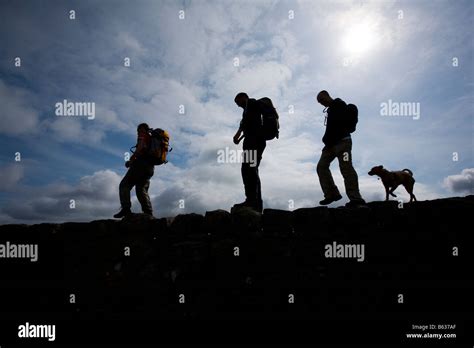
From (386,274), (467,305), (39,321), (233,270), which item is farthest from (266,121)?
(39,321)

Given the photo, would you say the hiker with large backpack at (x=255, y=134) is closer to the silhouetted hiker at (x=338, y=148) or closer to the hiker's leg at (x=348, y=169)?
the silhouetted hiker at (x=338, y=148)

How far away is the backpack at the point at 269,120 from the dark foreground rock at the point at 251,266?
1.67m

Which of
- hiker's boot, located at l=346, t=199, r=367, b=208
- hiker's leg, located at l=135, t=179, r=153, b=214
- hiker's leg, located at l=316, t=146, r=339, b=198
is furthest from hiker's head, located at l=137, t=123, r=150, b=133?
hiker's boot, located at l=346, t=199, r=367, b=208

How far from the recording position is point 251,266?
14.2 feet

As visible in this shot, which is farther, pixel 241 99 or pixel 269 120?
pixel 241 99

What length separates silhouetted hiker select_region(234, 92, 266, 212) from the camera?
526 centimetres

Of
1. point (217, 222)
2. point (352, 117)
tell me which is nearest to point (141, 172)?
point (217, 222)

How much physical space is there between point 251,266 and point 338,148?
8.74 ft

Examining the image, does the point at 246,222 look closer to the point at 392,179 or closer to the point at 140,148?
the point at 140,148

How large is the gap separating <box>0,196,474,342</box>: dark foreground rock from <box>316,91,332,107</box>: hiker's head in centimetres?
230

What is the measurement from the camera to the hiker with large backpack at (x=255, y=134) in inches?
208

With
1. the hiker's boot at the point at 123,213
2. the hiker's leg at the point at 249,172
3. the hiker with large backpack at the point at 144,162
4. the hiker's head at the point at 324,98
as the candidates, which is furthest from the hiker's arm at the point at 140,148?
the hiker's head at the point at 324,98

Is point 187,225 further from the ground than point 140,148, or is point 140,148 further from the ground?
point 140,148

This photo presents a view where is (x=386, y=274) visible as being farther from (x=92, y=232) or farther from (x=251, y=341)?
(x=92, y=232)
